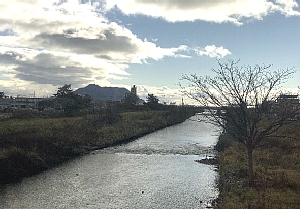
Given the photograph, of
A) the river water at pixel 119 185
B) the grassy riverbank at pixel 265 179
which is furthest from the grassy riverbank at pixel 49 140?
the grassy riverbank at pixel 265 179

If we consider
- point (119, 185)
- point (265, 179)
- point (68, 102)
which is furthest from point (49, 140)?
point (68, 102)

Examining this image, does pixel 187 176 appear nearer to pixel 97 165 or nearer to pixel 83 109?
pixel 97 165

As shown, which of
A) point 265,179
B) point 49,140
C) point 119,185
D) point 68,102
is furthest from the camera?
point 68,102

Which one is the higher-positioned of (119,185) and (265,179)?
(265,179)

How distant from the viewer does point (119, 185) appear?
71.2 ft

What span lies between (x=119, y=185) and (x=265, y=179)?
9.38m

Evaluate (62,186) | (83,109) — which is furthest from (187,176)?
(83,109)

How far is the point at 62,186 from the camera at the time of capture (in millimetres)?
21562

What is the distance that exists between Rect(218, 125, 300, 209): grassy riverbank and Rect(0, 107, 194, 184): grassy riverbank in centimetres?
1528

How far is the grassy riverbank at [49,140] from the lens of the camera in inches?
1000

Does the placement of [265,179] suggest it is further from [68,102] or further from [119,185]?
[68,102]

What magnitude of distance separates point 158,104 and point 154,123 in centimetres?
2878

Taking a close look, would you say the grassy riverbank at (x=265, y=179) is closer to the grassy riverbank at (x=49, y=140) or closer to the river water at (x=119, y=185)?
the river water at (x=119, y=185)

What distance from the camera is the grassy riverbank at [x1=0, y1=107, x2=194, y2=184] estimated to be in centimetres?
2539
